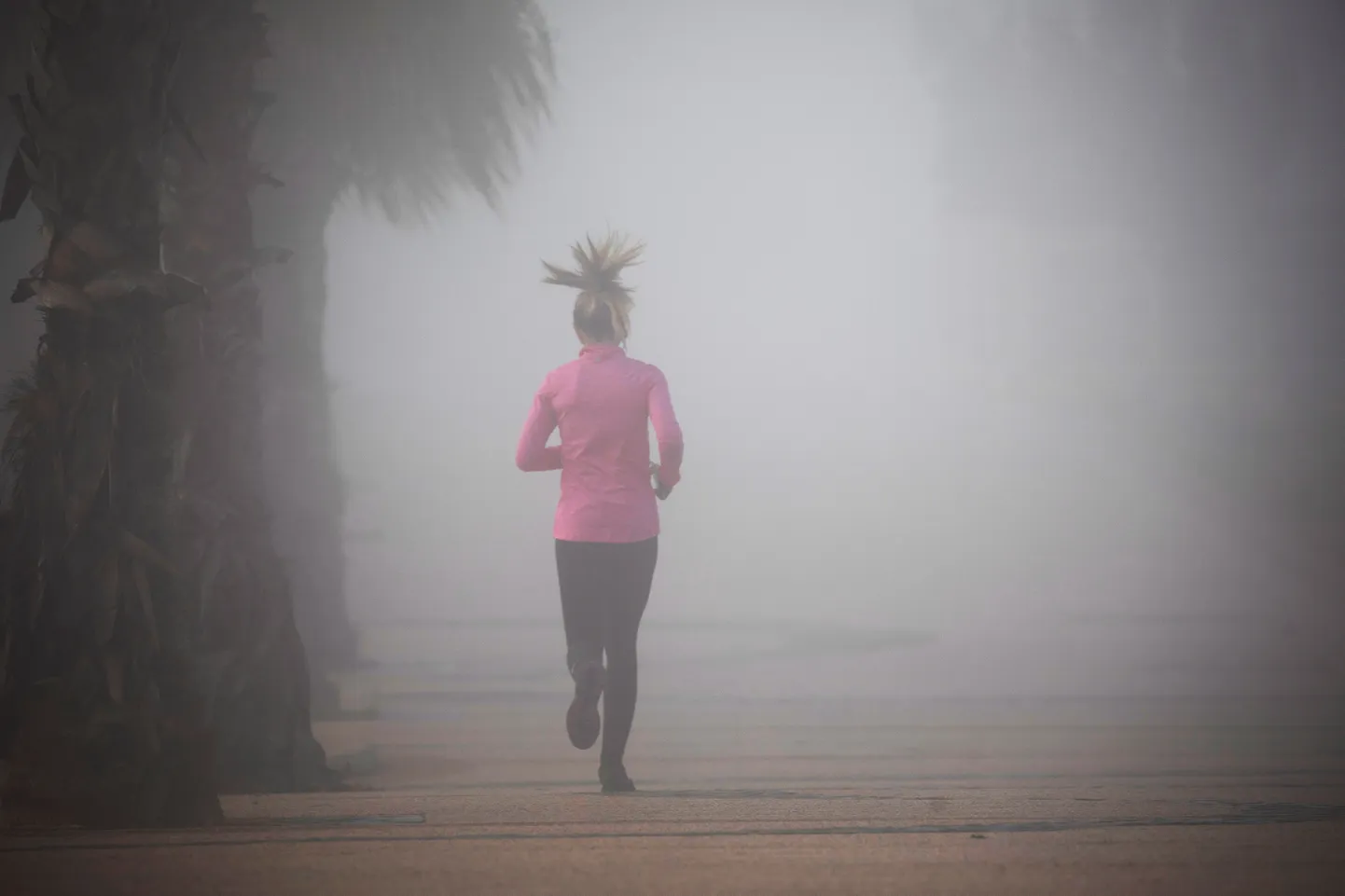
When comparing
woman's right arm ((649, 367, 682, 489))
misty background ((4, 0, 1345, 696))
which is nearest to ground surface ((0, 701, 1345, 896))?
woman's right arm ((649, 367, 682, 489))

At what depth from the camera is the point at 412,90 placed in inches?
179

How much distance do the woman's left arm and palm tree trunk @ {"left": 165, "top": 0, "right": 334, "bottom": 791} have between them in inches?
31.3

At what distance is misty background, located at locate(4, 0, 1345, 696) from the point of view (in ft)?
14.2

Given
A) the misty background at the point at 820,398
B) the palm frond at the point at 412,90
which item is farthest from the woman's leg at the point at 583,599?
the palm frond at the point at 412,90

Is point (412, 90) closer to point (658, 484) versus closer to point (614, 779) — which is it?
point (658, 484)

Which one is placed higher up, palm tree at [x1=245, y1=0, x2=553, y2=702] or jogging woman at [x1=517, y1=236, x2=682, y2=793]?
palm tree at [x1=245, y1=0, x2=553, y2=702]

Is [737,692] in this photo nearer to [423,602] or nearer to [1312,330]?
[423,602]

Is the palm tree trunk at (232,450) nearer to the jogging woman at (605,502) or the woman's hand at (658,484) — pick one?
the jogging woman at (605,502)

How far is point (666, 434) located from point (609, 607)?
0.40 meters

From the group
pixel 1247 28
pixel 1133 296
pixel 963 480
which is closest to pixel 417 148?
pixel 963 480

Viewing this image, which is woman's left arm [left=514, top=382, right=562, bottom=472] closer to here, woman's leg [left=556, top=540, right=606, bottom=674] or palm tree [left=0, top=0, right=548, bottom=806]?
woman's leg [left=556, top=540, right=606, bottom=674]

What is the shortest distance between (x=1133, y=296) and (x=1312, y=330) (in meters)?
0.68

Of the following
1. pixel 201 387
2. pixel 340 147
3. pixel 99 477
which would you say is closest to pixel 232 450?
pixel 201 387

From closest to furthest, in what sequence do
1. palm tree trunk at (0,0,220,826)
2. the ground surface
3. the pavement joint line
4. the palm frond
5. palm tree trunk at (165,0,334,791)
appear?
the ground surface
the pavement joint line
palm tree trunk at (0,0,220,826)
palm tree trunk at (165,0,334,791)
the palm frond
